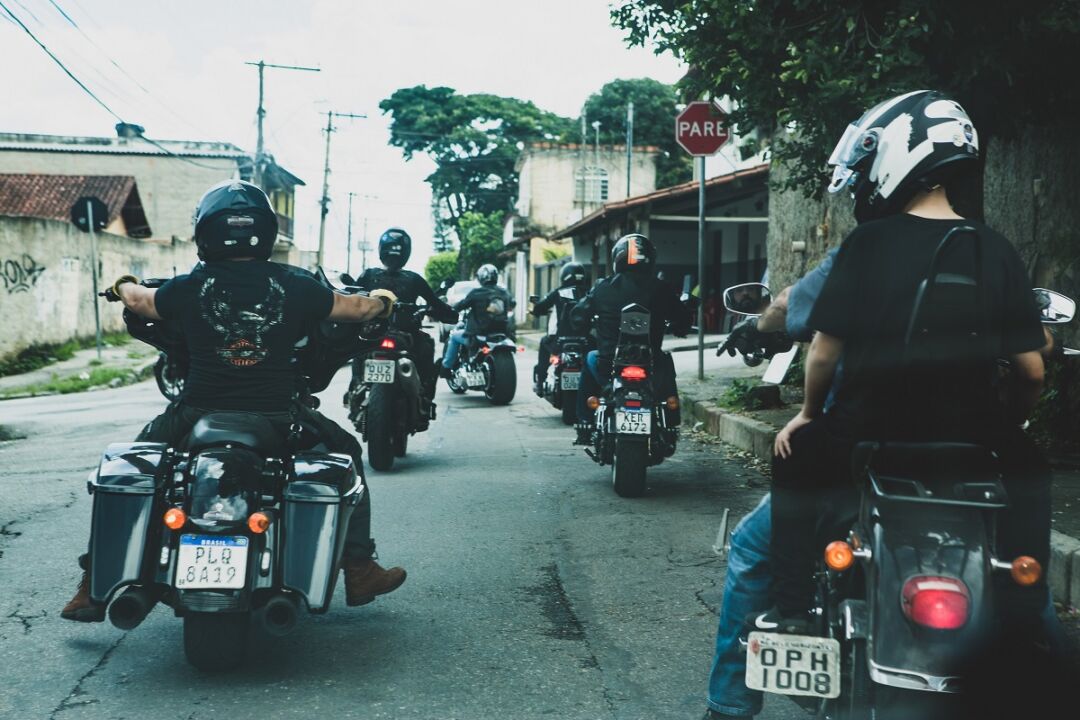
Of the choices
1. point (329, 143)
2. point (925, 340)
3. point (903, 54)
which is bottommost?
point (925, 340)

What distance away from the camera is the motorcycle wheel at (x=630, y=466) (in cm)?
729

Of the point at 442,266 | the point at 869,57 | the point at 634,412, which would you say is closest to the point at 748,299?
the point at 634,412

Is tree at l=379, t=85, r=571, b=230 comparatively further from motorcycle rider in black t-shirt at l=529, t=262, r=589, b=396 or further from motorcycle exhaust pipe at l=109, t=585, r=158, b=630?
motorcycle exhaust pipe at l=109, t=585, r=158, b=630

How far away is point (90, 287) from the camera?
23.7 metres

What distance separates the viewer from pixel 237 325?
13.2 ft

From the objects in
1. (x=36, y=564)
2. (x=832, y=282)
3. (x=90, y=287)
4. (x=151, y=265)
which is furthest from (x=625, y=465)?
(x=151, y=265)

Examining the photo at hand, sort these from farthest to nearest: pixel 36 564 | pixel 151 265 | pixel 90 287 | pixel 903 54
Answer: pixel 151 265, pixel 90 287, pixel 903 54, pixel 36 564

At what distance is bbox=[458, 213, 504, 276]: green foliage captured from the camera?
57.1m

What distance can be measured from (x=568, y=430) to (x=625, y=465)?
4056mm

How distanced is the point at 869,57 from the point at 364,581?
4395 millimetres

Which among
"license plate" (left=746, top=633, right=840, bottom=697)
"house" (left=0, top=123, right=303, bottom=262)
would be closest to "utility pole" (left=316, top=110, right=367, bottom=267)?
"house" (left=0, top=123, right=303, bottom=262)

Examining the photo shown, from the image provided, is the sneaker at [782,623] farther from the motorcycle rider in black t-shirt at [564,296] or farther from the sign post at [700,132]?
the sign post at [700,132]

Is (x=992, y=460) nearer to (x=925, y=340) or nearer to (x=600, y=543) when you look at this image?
(x=925, y=340)

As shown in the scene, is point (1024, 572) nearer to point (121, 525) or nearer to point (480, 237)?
point (121, 525)
